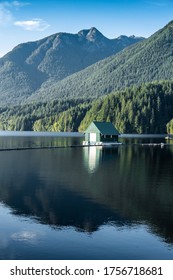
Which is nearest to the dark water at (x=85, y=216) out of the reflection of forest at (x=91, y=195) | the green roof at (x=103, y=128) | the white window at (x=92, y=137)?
the reflection of forest at (x=91, y=195)

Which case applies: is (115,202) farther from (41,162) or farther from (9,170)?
(41,162)

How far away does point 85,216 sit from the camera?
34.9 metres

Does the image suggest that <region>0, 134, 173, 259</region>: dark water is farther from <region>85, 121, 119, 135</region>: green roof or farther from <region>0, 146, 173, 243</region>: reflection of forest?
<region>85, 121, 119, 135</region>: green roof

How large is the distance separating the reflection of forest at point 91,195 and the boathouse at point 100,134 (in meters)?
83.3

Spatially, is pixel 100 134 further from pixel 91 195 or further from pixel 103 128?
pixel 91 195

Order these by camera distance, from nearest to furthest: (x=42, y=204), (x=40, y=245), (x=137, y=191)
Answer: (x=40, y=245)
(x=42, y=204)
(x=137, y=191)

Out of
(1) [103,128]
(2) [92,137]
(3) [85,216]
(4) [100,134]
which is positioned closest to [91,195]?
(3) [85,216]

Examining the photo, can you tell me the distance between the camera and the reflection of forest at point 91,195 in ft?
112

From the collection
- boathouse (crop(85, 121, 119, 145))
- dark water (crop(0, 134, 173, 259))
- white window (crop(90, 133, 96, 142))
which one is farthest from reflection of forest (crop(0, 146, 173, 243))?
white window (crop(90, 133, 96, 142))

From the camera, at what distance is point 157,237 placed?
29625 mm

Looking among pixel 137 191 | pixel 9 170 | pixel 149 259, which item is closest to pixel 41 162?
pixel 9 170

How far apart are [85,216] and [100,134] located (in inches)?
4617

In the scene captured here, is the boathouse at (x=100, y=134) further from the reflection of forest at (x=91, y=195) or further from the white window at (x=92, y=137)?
the reflection of forest at (x=91, y=195)
